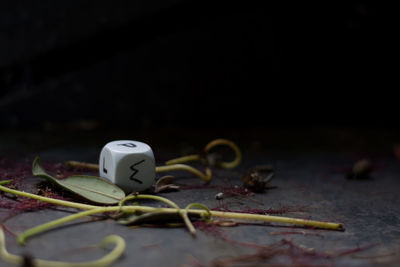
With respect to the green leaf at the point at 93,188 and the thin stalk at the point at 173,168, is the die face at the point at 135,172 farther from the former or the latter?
the thin stalk at the point at 173,168

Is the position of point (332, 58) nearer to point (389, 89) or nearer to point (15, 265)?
point (389, 89)

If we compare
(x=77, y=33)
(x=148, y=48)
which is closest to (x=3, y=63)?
(x=77, y=33)

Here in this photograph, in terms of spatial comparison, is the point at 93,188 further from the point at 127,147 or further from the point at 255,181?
the point at 255,181

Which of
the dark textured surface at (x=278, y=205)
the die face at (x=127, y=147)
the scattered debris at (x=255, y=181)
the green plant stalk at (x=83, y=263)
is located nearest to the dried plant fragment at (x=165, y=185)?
the dark textured surface at (x=278, y=205)

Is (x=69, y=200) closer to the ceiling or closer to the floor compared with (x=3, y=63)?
closer to the floor

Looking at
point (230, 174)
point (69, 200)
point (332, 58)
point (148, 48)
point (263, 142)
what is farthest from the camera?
point (332, 58)

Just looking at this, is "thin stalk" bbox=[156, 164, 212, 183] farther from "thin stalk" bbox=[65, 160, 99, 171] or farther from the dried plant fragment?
"thin stalk" bbox=[65, 160, 99, 171]
